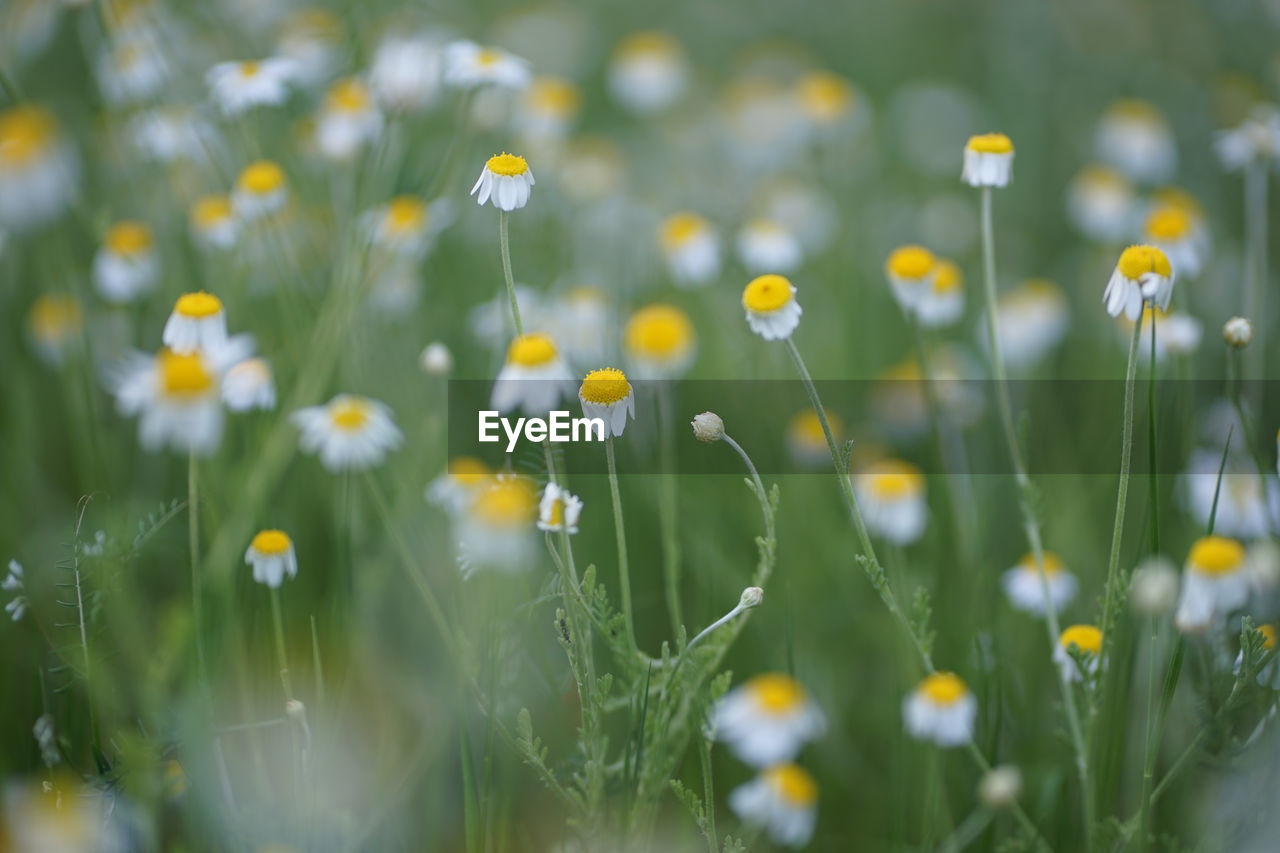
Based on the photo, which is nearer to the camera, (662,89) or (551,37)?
(662,89)

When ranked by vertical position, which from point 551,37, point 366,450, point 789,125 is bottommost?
point 366,450

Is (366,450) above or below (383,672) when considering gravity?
above

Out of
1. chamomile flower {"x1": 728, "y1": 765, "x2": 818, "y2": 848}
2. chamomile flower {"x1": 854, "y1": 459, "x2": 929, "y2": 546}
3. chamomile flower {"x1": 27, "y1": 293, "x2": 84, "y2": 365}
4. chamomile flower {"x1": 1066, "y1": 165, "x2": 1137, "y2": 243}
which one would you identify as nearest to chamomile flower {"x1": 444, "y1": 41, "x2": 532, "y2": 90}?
chamomile flower {"x1": 27, "y1": 293, "x2": 84, "y2": 365}

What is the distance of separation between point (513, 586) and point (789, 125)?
6.57ft

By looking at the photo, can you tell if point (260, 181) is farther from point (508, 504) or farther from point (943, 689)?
point (943, 689)

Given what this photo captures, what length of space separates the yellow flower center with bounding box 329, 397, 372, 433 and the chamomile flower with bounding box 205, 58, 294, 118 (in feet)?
1.79

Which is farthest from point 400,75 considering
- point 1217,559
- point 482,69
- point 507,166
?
point 1217,559

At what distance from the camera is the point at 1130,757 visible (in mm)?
1311

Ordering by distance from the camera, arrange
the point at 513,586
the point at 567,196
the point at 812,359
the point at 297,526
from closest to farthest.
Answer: the point at 513,586, the point at 297,526, the point at 812,359, the point at 567,196

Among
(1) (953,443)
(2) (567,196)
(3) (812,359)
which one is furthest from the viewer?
(2) (567,196)

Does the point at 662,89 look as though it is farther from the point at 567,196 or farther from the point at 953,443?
the point at 953,443

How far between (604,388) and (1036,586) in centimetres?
85

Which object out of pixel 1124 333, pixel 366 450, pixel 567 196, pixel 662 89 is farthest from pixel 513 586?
pixel 662 89

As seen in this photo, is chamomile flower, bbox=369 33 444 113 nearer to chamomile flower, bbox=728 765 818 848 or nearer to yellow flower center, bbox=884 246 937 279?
yellow flower center, bbox=884 246 937 279
